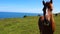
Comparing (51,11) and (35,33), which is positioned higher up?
(51,11)

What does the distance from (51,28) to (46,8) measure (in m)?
0.72

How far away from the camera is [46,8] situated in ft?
19.0

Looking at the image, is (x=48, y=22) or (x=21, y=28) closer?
(x=48, y=22)

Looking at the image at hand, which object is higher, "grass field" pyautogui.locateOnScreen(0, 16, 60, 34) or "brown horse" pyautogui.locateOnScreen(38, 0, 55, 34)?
"brown horse" pyautogui.locateOnScreen(38, 0, 55, 34)

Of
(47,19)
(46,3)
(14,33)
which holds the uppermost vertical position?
(46,3)

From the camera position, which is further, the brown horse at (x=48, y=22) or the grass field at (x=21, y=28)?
the grass field at (x=21, y=28)

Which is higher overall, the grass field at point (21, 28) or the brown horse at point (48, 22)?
the brown horse at point (48, 22)

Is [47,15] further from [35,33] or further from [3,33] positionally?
[3,33]

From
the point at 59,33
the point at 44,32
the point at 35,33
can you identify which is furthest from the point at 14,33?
the point at 44,32

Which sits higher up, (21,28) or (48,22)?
(48,22)

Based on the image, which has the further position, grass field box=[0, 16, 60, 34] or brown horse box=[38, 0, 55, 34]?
grass field box=[0, 16, 60, 34]

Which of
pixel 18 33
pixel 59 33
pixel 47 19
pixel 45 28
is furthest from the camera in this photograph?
pixel 18 33

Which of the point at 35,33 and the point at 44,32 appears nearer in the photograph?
the point at 44,32

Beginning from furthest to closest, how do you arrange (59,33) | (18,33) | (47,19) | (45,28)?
(18,33)
(59,33)
(45,28)
(47,19)
